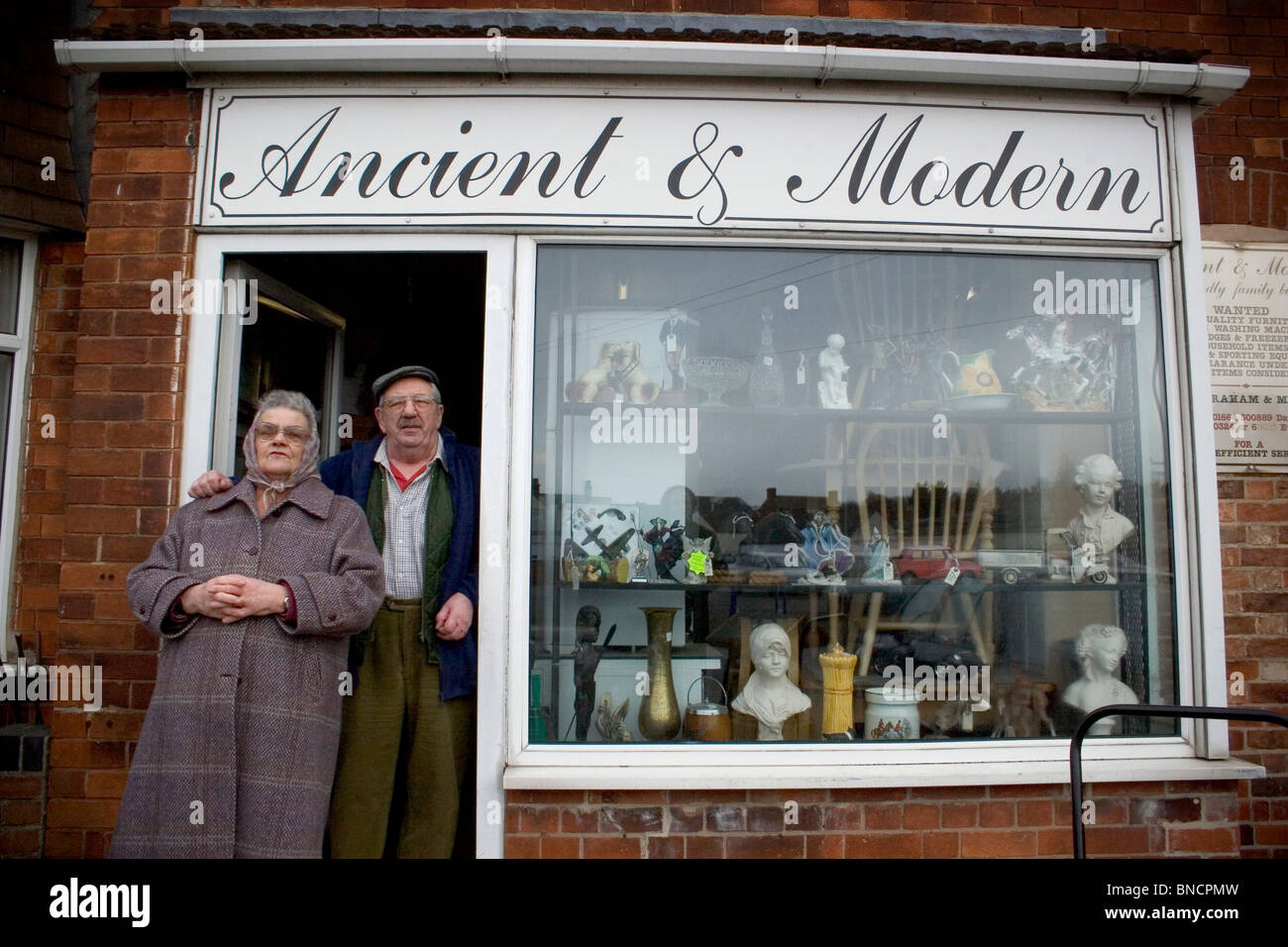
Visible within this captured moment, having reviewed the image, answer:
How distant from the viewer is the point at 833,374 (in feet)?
11.7

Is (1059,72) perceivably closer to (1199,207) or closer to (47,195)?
(1199,207)

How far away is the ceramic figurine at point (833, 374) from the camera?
139 inches

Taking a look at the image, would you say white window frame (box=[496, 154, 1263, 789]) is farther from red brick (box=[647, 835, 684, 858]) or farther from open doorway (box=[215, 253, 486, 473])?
open doorway (box=[215, 253, 486, 473])

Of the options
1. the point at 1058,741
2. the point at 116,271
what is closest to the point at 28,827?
the point at 116,271

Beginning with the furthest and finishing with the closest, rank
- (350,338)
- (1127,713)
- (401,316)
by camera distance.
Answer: (401,316) → (350,338) → (1127,713)

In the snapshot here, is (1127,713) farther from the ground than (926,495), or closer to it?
closer to it

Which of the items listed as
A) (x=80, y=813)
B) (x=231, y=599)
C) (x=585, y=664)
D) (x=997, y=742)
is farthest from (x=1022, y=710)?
(x=80, y=813)

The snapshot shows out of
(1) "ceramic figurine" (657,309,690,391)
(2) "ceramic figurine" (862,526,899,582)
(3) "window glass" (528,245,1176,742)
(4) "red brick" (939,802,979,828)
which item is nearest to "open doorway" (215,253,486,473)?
(1) "ceramic figurine" (657,309,690,391)

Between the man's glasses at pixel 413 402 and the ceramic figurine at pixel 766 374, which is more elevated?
the ceramic figurine at pixel 766 374

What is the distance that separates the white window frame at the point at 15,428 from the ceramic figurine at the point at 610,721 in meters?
2.51

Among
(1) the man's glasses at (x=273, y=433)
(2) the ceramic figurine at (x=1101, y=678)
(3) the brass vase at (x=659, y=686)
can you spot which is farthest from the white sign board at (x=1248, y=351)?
(1) the man's glasses at (x=273, y=433)

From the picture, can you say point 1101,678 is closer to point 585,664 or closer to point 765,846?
point 765,846

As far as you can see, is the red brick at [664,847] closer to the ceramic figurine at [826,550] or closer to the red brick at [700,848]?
the red brick at [700,848]

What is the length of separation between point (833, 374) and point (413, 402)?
1763 mm
